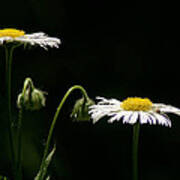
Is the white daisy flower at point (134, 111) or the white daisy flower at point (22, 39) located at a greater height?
the white daisy flower at point (22, 39)

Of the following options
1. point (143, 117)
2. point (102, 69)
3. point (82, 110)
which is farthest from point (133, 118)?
point (102, 69)

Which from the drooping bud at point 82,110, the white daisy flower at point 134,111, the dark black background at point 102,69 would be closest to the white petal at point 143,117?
the white daisy flower at point 134,111

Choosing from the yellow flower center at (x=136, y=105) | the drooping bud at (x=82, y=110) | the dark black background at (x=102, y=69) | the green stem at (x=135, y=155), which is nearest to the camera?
the green stem at (x=135, y=155)

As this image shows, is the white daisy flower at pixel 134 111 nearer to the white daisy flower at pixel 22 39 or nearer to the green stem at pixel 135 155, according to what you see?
the green stem at pixel 135 155

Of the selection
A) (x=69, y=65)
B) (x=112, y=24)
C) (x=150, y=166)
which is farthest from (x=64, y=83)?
(x=150, y=166)

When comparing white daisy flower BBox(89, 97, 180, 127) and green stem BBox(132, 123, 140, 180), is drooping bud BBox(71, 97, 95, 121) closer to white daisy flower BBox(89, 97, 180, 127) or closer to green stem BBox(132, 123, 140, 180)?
white daisy flower BBox(89, 97, 180, 127)

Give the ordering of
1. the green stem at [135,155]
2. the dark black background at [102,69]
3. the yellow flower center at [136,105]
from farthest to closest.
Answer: the dark black background at [102,69], the yellow flower center at [136,105], the green stem at [135,155]

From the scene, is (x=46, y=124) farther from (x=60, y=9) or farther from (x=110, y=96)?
(x=60, y=9)

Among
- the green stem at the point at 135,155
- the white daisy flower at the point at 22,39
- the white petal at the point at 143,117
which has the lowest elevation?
the green stem at the point at 135,155

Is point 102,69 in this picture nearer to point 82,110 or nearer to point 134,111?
point 82,110
